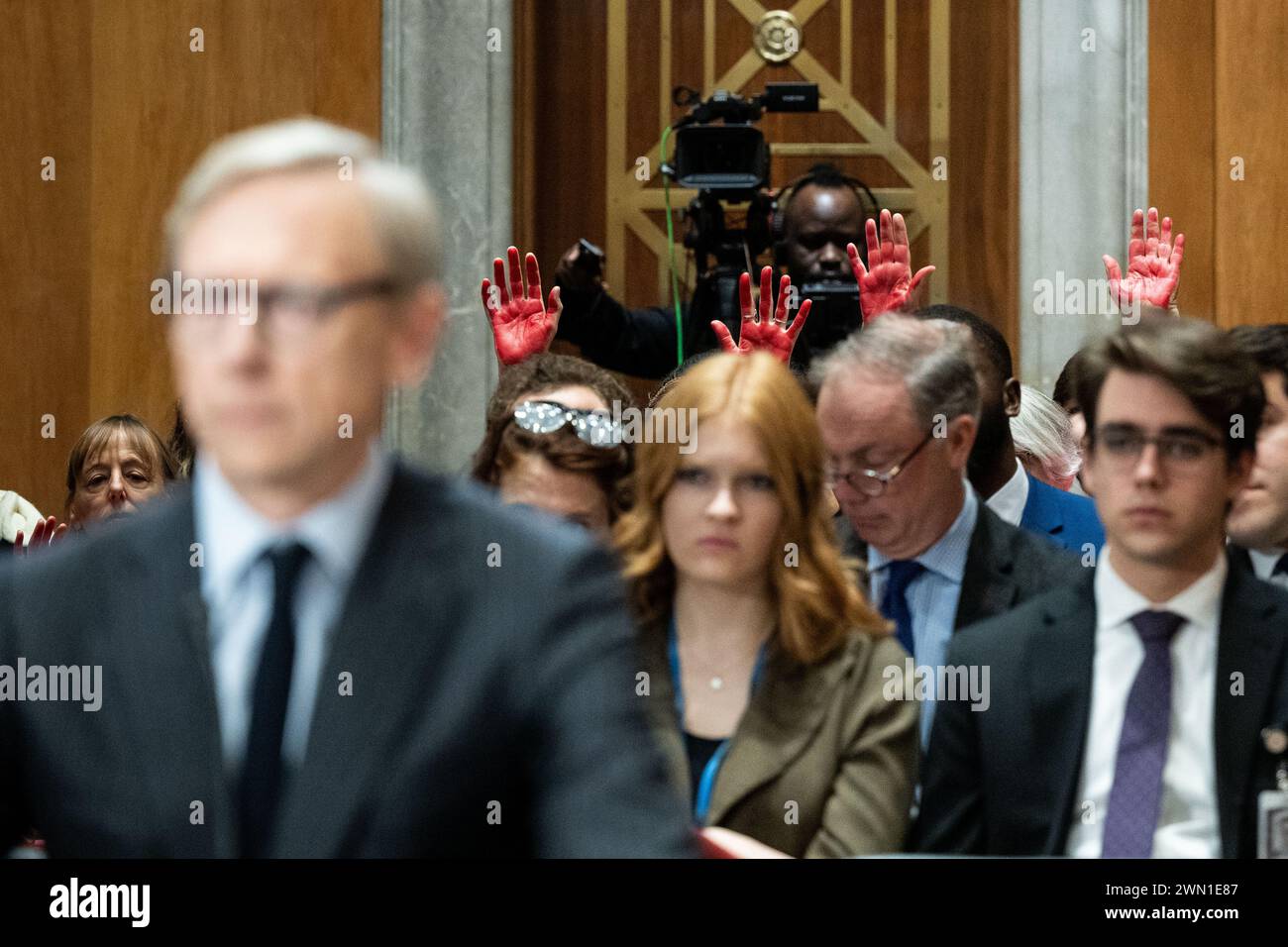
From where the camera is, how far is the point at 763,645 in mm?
2082

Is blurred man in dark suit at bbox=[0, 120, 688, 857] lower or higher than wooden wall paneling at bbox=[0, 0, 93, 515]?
lower

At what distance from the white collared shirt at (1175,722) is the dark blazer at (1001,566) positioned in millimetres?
195

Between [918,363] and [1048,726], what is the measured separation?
0.58 metres

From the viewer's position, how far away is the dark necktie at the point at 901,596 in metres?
2.33

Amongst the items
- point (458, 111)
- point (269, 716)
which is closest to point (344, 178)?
point (269, 716)

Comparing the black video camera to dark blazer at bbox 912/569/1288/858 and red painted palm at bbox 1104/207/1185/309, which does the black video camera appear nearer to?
red painted palm at bbox 1104/207/1185/309

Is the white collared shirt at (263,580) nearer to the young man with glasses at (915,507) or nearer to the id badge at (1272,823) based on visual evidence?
the young man with glasses at (915,507)

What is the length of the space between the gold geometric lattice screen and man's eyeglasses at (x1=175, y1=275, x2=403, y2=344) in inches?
127

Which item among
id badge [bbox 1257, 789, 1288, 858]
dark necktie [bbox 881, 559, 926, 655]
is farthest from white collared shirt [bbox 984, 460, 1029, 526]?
id badge [bbox 1257, 789, 1288, 858]

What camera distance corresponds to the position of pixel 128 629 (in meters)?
1.48

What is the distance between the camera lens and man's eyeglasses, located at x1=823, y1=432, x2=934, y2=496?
7.79 feet

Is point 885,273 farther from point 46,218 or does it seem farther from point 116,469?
point 46,218
